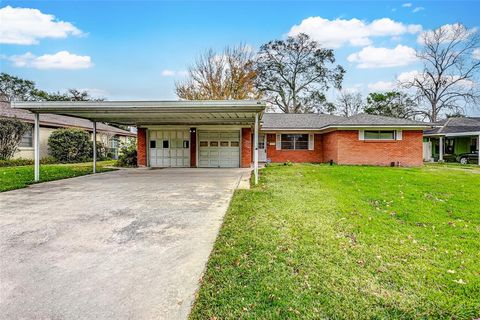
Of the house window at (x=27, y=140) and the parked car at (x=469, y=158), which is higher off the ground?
the house window at (x=27, y=140)

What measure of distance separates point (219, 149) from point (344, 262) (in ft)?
47.4

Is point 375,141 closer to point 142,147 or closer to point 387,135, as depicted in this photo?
point 387,135

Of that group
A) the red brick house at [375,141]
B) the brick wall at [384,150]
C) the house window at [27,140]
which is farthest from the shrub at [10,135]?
the brick wall at [384,150]

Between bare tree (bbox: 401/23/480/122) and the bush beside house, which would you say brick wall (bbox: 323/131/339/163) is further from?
bare tree (bbox: 401/23/480/122)

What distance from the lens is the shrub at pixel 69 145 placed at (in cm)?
1961

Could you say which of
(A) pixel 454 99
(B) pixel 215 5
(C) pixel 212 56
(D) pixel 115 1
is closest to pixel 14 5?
(D) pixel 115 1

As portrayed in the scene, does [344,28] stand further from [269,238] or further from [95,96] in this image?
[95,96]

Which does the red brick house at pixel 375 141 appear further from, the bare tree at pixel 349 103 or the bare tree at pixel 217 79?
the bare tree at pixel 349 103

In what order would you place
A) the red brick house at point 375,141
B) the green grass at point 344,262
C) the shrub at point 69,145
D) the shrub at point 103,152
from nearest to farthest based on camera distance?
1. the green grass at point 344,262
2. the red brick house at point 375,141
3. the shrub at point 69,145
4. the shrub at point 103,152

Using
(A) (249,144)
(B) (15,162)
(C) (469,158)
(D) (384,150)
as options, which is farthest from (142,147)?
(C) (469,158)

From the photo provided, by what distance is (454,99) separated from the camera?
33.4m

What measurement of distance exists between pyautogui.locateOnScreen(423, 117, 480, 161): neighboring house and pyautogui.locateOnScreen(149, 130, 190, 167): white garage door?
64.4 ft

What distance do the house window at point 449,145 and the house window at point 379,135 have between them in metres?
11.8

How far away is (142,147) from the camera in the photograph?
58.5 feet
